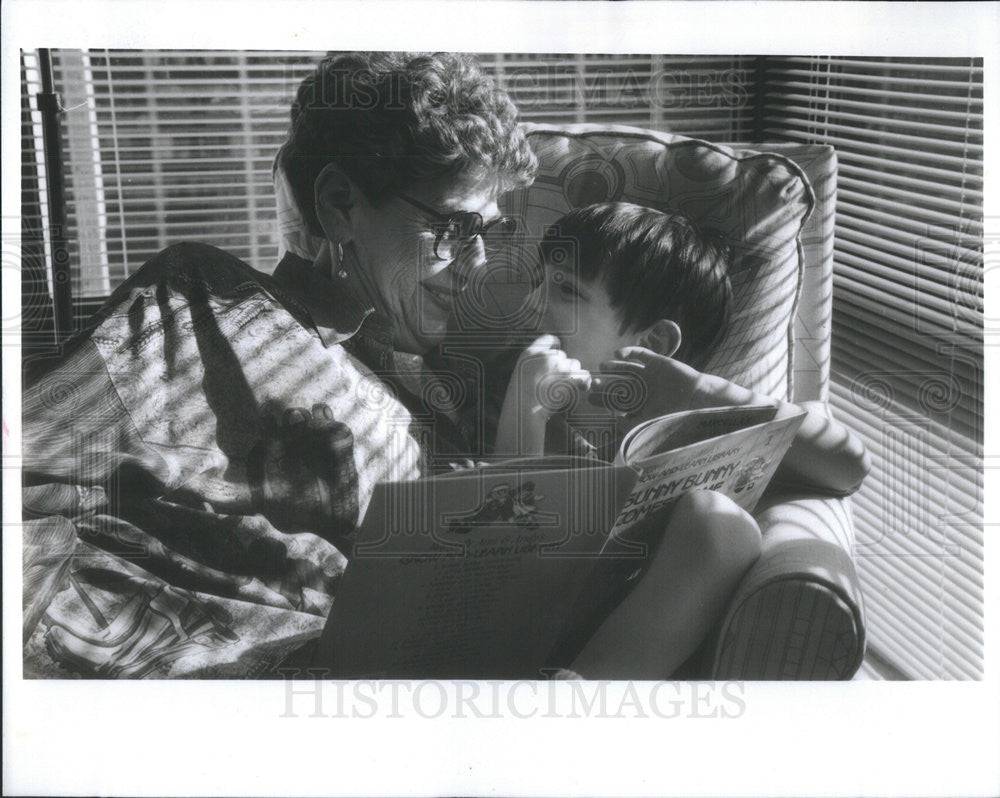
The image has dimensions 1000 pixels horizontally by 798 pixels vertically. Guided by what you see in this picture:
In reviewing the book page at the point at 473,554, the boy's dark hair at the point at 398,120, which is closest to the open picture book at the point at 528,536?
the book page at the point at 473,554

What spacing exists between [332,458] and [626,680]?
72 centimetres

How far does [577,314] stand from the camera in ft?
6.79

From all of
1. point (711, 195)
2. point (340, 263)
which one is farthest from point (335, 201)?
point (711, 195)

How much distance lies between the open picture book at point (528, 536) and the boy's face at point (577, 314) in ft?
0.59

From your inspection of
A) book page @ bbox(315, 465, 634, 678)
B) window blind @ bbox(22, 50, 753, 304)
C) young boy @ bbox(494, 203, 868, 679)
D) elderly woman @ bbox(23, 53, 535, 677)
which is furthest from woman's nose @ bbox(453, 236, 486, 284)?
book page @ bbox(315, 465, 634, 678)

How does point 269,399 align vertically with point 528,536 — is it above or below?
above

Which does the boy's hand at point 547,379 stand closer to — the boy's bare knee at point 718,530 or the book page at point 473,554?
the book page at point 473,554

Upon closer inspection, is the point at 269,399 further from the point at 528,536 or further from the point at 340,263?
the point at 528,536

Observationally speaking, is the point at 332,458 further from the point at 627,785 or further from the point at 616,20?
the point at 616,20

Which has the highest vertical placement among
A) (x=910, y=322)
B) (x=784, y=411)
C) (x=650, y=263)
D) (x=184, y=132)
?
(x=184, y=132)

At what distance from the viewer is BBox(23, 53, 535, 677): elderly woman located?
2.04m

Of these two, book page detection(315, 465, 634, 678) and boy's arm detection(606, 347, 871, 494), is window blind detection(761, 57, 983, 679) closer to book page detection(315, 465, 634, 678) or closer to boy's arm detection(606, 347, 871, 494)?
boy's arm detection(606, 347, 871, 494)

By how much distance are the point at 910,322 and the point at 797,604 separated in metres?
0.61

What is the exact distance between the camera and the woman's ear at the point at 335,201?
2.05 metres
